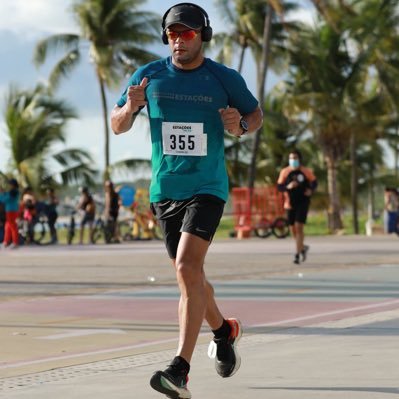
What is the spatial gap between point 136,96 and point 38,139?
38.2 metres

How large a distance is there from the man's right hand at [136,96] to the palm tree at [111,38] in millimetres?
42989

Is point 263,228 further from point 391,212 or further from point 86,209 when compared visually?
point 86,209

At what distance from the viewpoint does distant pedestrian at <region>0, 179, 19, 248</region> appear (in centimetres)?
2717

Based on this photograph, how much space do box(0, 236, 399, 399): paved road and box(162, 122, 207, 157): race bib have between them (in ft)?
4.21

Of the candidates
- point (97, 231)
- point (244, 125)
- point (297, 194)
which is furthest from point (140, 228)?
point (244, 125)

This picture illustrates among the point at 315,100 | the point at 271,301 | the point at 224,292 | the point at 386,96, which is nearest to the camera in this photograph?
the point at 271,301

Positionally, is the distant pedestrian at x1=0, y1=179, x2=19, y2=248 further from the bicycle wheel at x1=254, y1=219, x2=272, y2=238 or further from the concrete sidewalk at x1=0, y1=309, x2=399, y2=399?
the concrete sidewalk at x1=0, y1=309, x2=399, y2=399

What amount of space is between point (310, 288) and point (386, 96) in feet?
132

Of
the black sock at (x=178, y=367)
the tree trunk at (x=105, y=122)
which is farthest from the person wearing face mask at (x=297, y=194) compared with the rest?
the tree trunk at (x=105, y=122)

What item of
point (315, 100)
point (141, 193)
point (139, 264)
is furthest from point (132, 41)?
point (139, 264)

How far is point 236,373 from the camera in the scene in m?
7.41

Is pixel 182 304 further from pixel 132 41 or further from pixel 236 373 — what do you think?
pixel 132 41

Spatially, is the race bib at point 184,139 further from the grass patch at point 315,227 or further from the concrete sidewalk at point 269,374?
the grass patch at point 315,227

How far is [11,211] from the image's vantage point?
2775 cm
